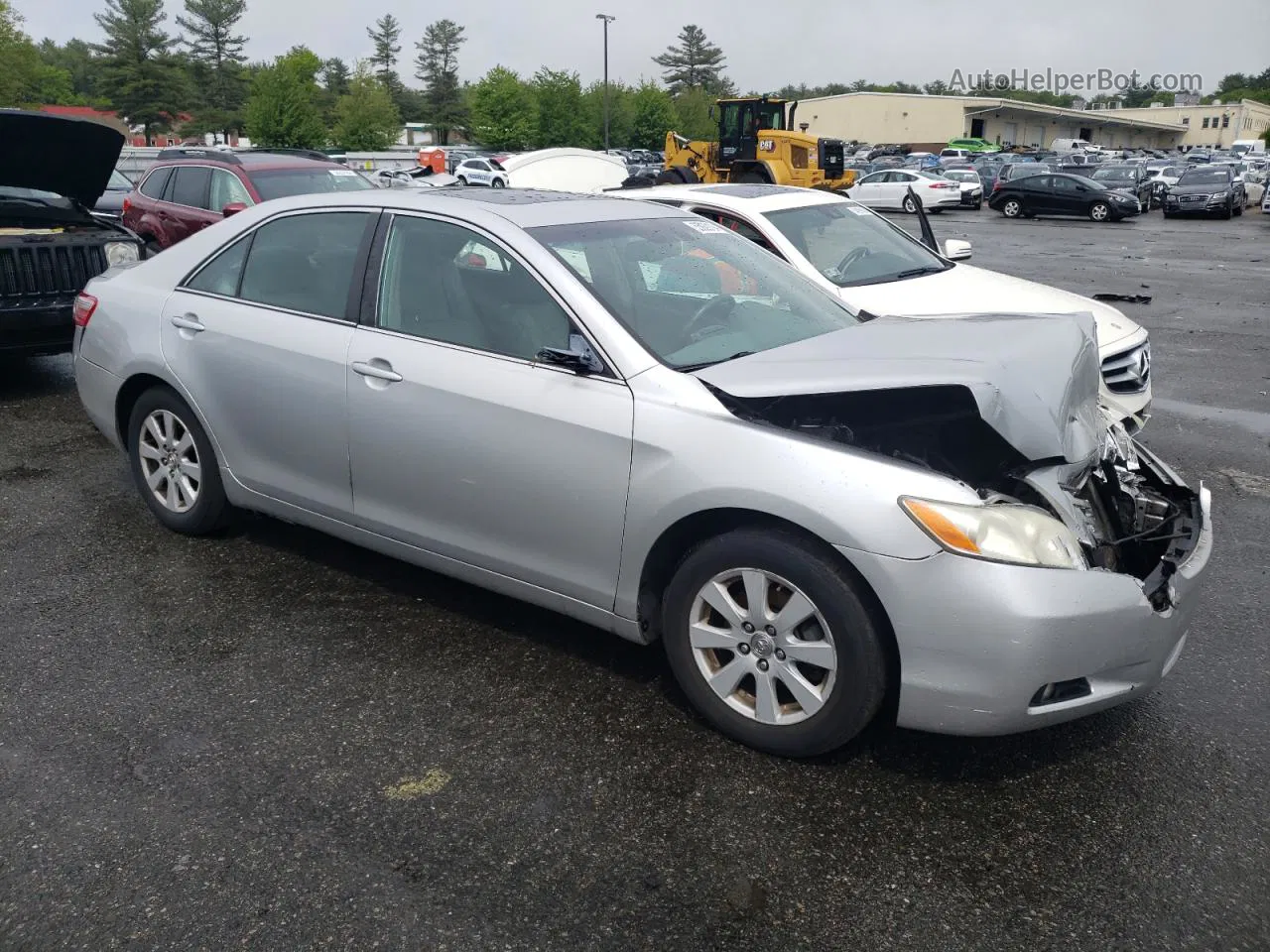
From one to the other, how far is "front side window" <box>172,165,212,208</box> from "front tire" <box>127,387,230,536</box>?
712cm

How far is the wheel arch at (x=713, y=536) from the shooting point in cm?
305

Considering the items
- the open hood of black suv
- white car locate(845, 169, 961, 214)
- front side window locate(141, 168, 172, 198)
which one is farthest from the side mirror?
white car locate(845, 169, 961, 214)

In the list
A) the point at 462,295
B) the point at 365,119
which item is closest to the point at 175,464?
the point at 462,295

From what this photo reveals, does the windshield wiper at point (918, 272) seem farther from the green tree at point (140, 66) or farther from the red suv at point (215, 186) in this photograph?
the green tree at point (140, 66)

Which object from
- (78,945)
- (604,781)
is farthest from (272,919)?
(604,781)

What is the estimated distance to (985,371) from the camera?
3.12m

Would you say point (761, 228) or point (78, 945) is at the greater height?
point (761, 228)

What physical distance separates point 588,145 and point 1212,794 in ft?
273

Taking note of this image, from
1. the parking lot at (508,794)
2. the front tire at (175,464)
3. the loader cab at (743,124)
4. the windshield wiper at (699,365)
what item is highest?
the loader cab at (743,124)

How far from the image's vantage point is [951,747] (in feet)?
11.2

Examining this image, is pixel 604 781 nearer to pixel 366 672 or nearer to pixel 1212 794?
pixel 366 672

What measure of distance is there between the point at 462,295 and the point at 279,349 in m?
0.86

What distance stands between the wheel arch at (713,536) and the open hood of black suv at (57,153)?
6120mm

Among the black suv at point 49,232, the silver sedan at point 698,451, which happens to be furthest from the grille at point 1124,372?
the black suv at point 49,232
